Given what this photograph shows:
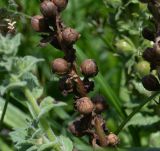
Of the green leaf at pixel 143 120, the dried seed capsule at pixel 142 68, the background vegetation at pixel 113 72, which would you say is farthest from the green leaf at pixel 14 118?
the dried seed capsule at pixel 142 68

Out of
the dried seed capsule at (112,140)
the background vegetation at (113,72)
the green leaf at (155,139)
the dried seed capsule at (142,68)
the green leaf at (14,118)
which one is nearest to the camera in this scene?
the dried seed capsule at (112,140)

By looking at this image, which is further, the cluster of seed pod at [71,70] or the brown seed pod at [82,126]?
the brown seed pod at [82,126]

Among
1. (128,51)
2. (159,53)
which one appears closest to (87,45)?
(128,51)

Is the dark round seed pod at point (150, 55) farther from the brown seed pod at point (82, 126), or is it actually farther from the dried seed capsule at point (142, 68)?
the dried seed capsule at point (142, 68)

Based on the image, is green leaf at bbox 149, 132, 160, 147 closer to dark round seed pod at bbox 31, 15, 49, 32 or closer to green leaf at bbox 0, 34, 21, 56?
dark round seed pod at bbox 31, 15, 49, 32

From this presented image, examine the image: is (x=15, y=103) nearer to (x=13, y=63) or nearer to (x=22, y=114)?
(x=22, y=114)

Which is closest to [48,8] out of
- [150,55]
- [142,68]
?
[150,55]
